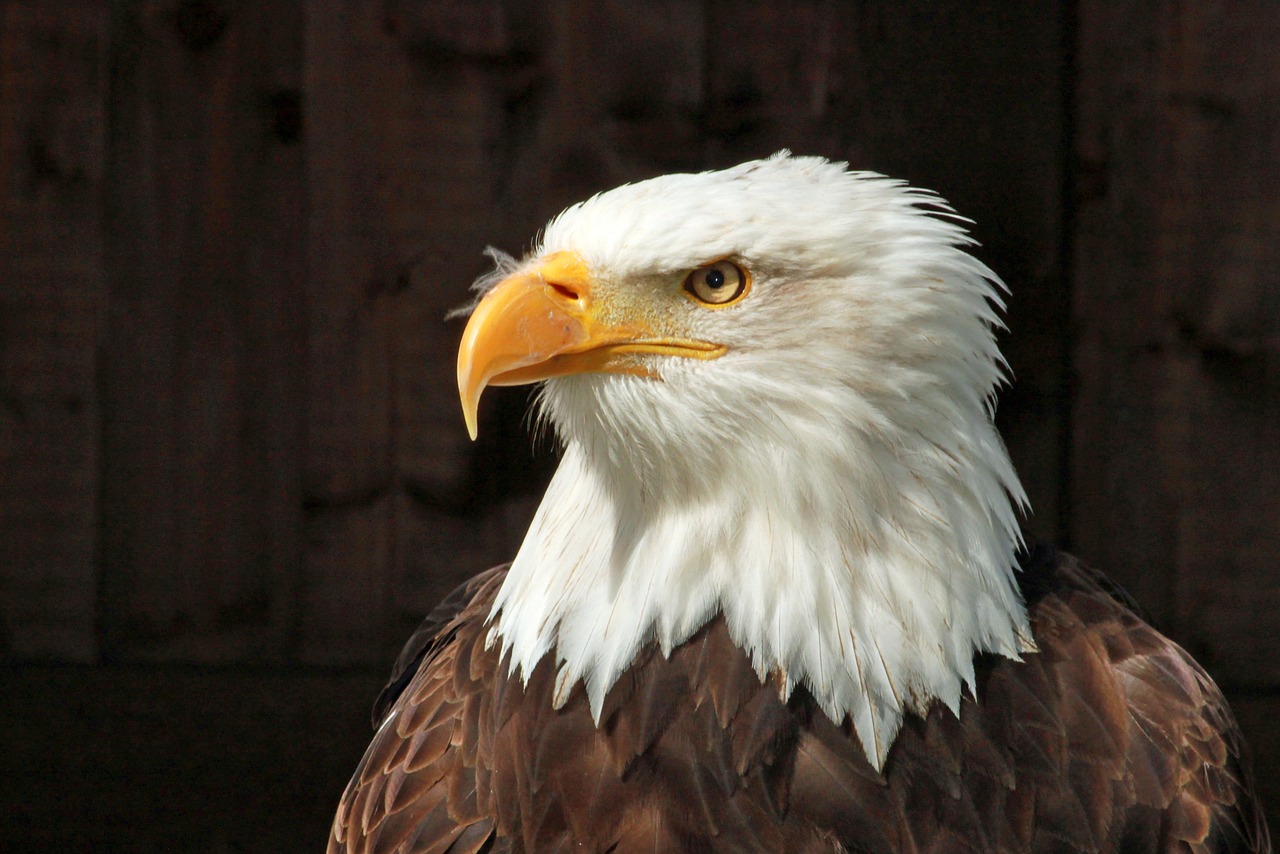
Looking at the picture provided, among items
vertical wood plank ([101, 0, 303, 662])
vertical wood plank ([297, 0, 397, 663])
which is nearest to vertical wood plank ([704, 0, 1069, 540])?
vertical wood plank ([297, 0, 397, 663])

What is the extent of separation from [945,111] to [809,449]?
1867 millimetres

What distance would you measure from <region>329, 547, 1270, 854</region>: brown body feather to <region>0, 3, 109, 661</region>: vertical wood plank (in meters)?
1.99

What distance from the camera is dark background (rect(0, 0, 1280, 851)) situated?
3.48 meters

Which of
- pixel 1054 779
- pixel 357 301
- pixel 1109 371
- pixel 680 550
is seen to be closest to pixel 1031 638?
pixel 1054 779

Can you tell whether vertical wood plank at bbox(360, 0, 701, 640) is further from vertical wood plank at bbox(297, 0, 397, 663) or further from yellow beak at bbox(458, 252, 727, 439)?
yellow beak at bbox(458, 252, 727, 439)

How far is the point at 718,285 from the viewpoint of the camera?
191cm

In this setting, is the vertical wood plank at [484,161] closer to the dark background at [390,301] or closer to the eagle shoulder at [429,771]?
the dark background at [390,301]

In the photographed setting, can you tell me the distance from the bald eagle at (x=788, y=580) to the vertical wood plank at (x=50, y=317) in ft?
6.89

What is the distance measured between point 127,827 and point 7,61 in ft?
7.28

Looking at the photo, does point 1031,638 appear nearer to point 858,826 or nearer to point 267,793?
point 858,826

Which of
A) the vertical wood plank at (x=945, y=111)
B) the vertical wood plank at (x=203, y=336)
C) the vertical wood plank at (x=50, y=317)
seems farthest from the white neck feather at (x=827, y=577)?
the vertical wood plank at (x=50, y=317)

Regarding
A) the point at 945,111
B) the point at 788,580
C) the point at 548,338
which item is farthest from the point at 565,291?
the point at 945,111

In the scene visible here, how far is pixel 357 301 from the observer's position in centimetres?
360

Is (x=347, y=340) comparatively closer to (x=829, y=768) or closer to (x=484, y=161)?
(x=484, y=161)
